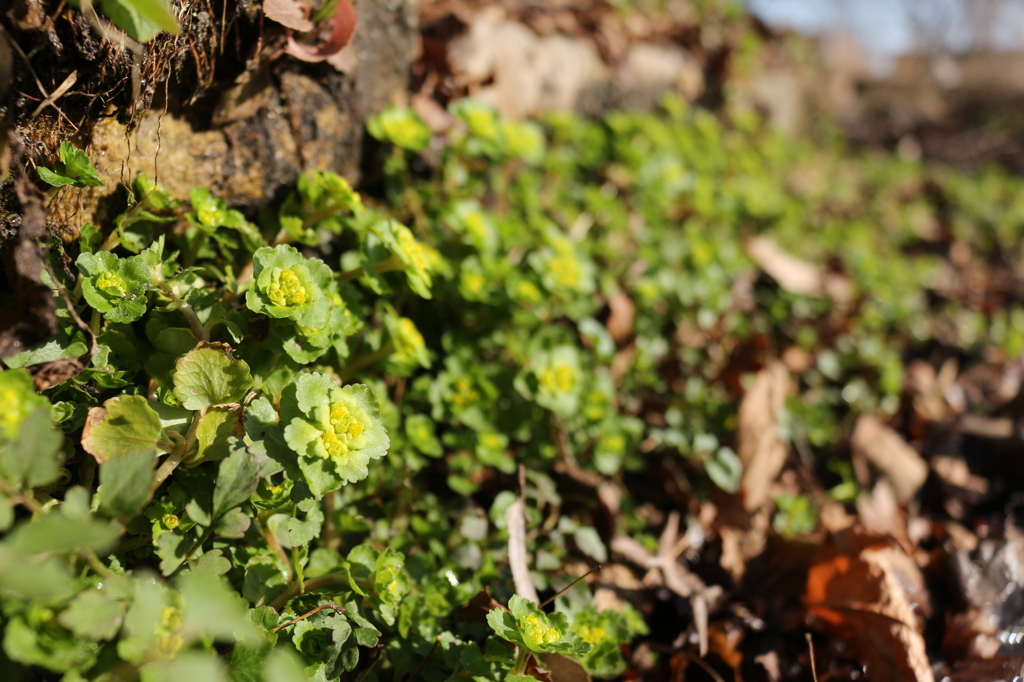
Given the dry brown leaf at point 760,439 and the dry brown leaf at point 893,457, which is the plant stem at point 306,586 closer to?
the dry brown leaf at point 760,439

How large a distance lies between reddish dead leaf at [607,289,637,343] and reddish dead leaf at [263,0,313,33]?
1664 mm

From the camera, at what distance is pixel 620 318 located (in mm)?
3074

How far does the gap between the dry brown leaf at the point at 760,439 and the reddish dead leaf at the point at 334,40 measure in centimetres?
209

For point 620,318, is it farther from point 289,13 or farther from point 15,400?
point 15,400

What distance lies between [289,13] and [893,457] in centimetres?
297

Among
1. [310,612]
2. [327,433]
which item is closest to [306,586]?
[310,612]

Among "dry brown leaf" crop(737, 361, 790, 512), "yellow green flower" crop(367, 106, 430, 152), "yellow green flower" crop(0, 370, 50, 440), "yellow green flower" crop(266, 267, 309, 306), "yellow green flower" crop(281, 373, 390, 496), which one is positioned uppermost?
"yellow green flower" crop(367, 106, 430, 152)

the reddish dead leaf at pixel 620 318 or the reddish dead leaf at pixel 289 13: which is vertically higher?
the reddish dead leaf at pixel 289 13

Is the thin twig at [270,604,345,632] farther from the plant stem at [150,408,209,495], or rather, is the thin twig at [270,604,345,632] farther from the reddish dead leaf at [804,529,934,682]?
the reddish dead leaf at [804,529,934,682]

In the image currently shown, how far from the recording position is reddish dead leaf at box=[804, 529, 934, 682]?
78.7 inches

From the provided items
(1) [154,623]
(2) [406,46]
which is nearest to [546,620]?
(1) [154,623]

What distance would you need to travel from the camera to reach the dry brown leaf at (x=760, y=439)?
2.66 metres

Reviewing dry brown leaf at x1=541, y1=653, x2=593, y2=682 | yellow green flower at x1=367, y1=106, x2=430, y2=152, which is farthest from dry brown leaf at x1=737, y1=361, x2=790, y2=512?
yellow green flower at x1=367, y1=106, x2=430, y2=152

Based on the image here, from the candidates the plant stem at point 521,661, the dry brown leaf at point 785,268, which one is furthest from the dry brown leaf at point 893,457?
the plant stem at point 521,661
